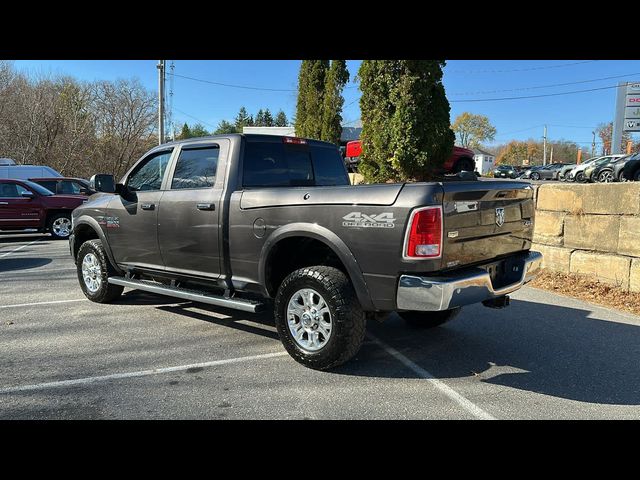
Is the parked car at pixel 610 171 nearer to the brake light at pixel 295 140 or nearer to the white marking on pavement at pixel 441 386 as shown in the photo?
the brake light at pixel 295 140

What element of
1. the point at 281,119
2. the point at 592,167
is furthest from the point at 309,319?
the point at 281,119

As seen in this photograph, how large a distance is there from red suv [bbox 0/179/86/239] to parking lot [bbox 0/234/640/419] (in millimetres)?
8064

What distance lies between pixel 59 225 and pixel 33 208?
0.80m

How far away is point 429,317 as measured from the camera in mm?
5211

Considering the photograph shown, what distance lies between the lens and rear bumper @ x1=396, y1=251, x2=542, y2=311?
134 inches

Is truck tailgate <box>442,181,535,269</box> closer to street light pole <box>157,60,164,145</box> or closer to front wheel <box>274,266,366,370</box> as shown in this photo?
front wheel <box>274,266,366,370</box>

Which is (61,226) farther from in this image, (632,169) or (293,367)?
(632,169)

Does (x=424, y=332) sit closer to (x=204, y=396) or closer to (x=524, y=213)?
(x=524, y=213)

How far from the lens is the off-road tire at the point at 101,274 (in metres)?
6.15

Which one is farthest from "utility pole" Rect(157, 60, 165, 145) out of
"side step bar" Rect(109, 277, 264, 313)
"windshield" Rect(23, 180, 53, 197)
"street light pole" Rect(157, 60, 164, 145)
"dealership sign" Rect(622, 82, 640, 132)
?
"dealership sign" Rect(622, 82, 640, 132)

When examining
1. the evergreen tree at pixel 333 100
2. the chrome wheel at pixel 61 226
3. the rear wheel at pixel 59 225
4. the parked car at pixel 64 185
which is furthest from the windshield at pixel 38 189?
the evergreen tree at pixel 333 100
